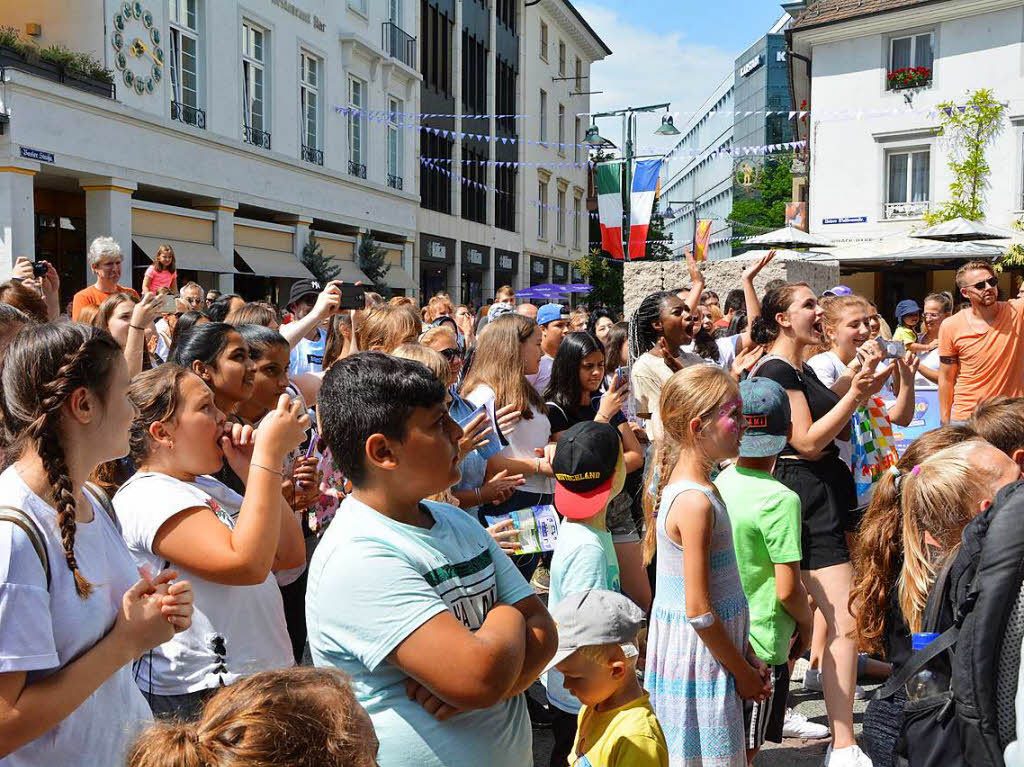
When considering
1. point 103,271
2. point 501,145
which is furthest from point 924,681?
point 501,145

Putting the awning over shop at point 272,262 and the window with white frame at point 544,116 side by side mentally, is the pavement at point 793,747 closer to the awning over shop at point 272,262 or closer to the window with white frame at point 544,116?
the awning over shop at point 272,262

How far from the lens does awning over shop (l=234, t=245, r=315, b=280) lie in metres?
21.4

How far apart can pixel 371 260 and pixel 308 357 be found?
2053 cm

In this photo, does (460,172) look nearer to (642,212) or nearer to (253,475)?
(642,212)

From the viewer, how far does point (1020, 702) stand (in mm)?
1999

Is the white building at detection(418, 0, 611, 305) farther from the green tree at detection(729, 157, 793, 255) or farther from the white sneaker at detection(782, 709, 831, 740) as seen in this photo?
the green tree at detection(729, 157, 793, 255)

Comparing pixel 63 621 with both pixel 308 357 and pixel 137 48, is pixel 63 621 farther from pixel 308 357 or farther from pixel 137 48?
pixel 137 48

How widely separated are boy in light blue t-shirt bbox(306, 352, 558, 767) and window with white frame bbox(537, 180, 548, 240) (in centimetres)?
4100

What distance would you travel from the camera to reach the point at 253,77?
2188 cm

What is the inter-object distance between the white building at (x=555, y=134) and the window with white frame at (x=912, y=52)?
14.1 meters

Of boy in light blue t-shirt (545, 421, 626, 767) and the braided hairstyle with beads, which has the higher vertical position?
the braided hairstyle with beads

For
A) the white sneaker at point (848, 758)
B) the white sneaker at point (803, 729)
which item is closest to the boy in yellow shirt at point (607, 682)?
the white sneaker at point (848, 758)

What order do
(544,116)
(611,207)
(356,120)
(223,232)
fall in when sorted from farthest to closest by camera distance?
(544,116), (356,120), (223,232), (611,207)

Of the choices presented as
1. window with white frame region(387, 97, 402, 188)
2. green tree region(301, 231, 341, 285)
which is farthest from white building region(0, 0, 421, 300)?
green tree region(301, 231, 341, 285)
